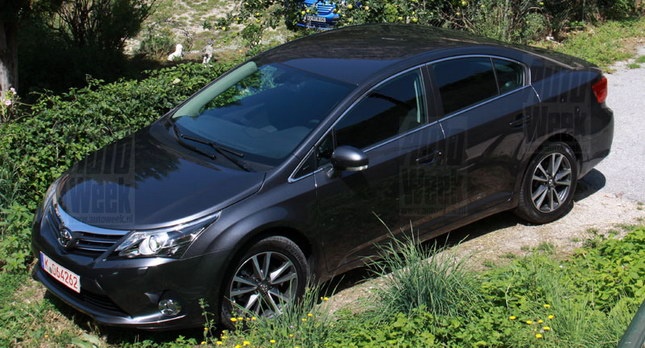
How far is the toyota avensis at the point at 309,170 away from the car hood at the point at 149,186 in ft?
0.04

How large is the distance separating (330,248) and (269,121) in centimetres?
98

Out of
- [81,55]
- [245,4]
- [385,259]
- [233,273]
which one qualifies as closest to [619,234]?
[385,259]

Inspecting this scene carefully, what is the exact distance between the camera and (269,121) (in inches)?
225

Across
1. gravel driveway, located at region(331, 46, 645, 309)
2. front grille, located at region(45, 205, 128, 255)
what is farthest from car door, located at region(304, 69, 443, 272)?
front grille, located at region(45, 205, 128, 255)

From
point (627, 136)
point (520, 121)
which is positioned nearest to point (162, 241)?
point (520, 121)

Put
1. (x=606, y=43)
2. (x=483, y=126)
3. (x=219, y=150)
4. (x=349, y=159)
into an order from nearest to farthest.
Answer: (x=349, y=159) < (x=219, y=150) < (x=483, y=126) < (x=606, y=43)

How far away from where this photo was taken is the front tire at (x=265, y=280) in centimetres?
504

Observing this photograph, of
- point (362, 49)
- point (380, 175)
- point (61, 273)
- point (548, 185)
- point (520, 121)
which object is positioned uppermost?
point (362, 49)

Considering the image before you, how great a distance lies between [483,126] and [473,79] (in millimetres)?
389

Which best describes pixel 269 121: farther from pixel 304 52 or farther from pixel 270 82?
pixel 304 52

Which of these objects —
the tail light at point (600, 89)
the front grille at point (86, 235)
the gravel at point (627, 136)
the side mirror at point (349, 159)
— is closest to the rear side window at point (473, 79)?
the tail light at point (600, 89)

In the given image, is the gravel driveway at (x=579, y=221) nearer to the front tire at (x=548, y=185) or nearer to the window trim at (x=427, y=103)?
the front tire at (x=548, y=185)

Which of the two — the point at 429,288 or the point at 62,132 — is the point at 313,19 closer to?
the point at 62,132

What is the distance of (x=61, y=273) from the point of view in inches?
202
